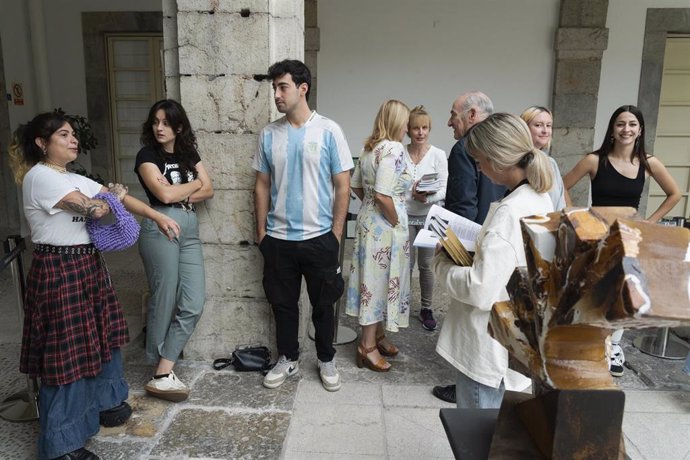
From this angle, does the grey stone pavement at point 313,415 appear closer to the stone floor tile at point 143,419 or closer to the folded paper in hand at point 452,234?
the stone floor tile at point 143,419

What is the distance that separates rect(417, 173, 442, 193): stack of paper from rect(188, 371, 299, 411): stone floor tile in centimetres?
165

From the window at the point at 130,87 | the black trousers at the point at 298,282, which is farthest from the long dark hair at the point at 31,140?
the window at the point at 130,87

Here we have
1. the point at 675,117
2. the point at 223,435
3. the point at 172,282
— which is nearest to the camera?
the point at 223,435

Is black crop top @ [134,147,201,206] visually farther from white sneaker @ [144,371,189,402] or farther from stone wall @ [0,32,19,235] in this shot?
stone wall @ [0,32,19,235]

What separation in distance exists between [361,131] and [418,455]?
4.35 m

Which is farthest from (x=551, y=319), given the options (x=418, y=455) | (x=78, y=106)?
(x=78, y=106)

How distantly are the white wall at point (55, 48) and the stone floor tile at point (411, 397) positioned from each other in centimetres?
578

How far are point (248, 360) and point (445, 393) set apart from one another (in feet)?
4.13

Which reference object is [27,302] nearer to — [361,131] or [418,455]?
[418,455]

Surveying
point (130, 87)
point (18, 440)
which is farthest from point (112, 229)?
point (130, 87)

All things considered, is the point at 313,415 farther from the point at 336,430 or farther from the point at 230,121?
the point at 230,121

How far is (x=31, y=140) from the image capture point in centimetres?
229

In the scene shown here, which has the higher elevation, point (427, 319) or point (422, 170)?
point (422, 170)

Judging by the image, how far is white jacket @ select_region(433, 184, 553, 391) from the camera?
1779 millimetres
